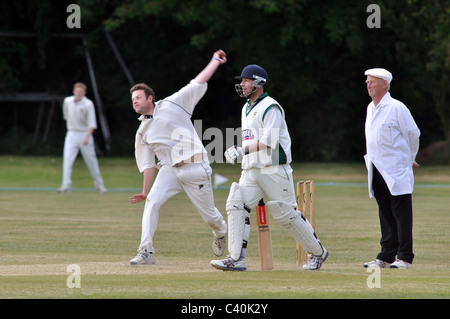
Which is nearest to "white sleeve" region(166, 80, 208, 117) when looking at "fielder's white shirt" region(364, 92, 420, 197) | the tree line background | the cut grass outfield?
the cut grass outfield

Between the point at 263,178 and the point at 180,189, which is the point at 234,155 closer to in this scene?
the point at 263,178

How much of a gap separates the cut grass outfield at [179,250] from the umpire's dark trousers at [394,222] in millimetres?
306

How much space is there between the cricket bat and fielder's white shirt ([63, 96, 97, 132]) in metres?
10.4

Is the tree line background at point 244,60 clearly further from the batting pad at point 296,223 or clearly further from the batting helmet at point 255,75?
the batting pad at point 296,223

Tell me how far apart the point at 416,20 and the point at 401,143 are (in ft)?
73.8

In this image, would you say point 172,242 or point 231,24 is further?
point 231,24

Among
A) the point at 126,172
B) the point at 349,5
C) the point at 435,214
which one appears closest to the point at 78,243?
the point at 435,214

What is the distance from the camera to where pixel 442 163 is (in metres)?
30.4

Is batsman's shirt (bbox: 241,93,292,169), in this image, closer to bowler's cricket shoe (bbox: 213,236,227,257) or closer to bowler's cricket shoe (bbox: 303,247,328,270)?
bowler's cricket shoe (bbox: 303,247,328,270)

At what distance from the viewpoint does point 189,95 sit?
29.3 feet

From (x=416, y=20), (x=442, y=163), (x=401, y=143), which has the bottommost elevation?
(x=442, y=163)

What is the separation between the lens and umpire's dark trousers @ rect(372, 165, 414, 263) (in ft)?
28.8

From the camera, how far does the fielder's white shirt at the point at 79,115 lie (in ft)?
60.7
